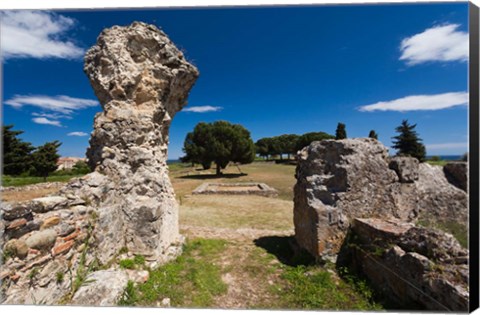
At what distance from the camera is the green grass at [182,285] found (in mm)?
4160

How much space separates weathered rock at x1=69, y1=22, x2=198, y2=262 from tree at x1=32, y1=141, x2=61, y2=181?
72.6 ft

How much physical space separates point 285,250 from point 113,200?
4.63 meters

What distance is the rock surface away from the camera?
5.41 metres

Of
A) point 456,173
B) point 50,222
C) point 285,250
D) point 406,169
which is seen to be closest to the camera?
point 50,222

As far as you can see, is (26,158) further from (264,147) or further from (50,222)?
(264,147)

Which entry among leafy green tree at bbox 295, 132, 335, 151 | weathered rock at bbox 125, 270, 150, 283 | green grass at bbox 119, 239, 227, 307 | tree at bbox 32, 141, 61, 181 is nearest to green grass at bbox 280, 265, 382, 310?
green grass at bbox 119, 239, 227, 307

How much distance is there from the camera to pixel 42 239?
3.34m

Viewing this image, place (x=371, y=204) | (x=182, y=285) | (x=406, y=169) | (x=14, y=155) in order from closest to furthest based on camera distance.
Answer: (x=182, y=285)
(x=371, y=204)
(x=406, y=169)
(x=14, y=155)

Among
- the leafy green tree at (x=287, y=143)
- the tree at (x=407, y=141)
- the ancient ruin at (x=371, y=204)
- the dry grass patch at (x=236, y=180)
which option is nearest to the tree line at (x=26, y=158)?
the dry grass patch at (x=236, y=180)

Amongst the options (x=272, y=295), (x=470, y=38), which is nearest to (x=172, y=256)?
(x=272, y=295)

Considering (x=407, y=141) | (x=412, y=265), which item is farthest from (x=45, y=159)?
(x=407, y=141)

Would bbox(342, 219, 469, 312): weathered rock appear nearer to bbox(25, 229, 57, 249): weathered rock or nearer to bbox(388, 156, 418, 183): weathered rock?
bbox(388, 156, 418, 183): weathered rock

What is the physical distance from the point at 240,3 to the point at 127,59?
291 cm

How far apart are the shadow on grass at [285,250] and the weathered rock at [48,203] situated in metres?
4.83
